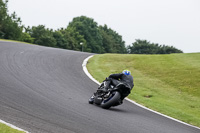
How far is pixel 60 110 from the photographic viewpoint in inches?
286

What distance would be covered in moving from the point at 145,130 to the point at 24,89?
4368 millimetres

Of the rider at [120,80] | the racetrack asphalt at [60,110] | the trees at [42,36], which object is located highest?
the trees at [42,36]

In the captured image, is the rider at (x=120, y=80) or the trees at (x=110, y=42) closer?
the rider at (x=120, y=80)

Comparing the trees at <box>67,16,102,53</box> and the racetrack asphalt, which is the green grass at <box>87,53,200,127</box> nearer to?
the racetrack asphalt

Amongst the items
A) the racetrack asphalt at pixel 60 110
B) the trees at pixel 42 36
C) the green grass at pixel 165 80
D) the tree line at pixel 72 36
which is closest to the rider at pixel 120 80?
the racetrack asphalt at pixel 60 110

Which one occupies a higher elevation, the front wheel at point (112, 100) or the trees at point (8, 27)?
the trees at point (8, 27)

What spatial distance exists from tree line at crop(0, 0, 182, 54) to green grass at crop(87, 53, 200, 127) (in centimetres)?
3121

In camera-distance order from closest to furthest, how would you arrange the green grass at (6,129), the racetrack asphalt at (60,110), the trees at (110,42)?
the green grass at (6,129)
the racetrack asphalt at (60,110)
the trees at (110,42)

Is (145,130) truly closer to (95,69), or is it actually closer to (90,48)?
(95,69)

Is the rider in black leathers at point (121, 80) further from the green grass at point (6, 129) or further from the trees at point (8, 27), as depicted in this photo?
the trees at point (8, 27)

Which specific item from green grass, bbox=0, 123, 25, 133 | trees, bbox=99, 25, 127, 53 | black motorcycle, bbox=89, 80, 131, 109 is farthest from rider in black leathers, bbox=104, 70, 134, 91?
trees, bbox=99, 25, 127, 53

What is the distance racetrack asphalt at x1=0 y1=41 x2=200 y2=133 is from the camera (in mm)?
5922

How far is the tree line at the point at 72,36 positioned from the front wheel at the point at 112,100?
4170cm

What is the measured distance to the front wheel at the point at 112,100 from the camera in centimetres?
880
